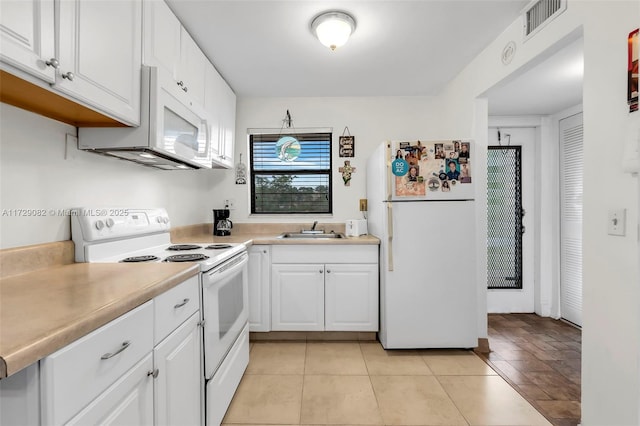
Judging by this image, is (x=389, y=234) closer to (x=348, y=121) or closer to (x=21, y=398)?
(x=348, y=121)

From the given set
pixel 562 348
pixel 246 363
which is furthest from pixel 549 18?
pixel 246 363

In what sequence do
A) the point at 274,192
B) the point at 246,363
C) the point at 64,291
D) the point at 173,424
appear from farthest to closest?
1. the point at 274,192
2. the point at 246,363
3. the point at 173,424
4. the point at 64,291

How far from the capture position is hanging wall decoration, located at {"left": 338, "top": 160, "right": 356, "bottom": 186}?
128 inches

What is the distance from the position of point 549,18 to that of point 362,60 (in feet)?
4.02

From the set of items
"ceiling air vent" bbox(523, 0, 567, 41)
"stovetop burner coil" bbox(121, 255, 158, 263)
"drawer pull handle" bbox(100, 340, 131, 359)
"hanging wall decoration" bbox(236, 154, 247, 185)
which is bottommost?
"drawer pull handle" bbox(100, 340, 131, 359)

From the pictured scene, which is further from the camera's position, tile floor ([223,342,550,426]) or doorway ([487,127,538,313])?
doorway ([487,127,538,313])

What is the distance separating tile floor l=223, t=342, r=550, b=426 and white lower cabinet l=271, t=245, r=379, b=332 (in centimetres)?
23

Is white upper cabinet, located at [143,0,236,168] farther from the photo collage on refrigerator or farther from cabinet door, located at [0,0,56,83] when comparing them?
the photo collage on refrigerator

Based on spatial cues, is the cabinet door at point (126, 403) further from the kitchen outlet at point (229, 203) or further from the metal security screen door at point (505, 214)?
the metal security screen door at point (505, 214)

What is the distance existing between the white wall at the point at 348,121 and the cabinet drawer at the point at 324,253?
65 cm

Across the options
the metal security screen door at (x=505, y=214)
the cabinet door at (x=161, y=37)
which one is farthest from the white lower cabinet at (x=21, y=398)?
the metal security screen door at (x=505, y=214)

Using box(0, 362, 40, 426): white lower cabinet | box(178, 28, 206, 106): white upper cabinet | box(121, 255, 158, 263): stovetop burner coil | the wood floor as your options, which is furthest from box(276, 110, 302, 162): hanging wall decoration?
box(0, 362, 40, 426): white lower cabinet

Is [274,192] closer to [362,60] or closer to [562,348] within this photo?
[362,60]

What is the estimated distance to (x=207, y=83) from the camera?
2330 mm
